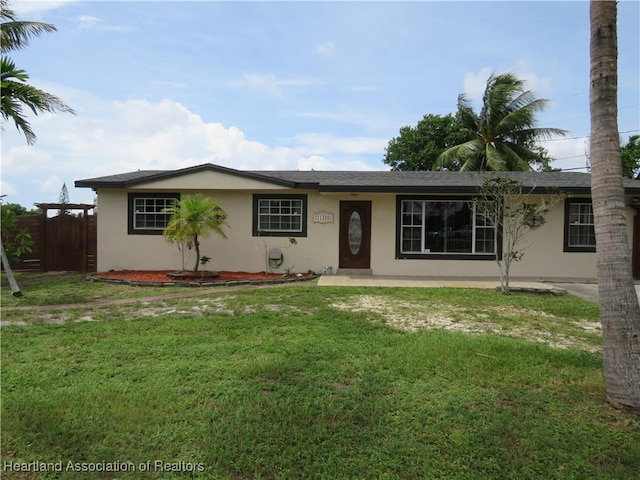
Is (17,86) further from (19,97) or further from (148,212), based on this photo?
(148,212)

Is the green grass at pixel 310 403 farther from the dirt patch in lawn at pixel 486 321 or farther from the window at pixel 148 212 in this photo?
the window at pixel 148 212

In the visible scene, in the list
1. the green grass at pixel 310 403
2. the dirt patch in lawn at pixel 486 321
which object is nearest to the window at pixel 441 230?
the dirt patch in lawn at pixel 486 321

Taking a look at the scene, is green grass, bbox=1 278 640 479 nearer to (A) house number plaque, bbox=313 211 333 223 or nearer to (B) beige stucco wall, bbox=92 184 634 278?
(B) beige stucco wall, bbox=92 184 634 278

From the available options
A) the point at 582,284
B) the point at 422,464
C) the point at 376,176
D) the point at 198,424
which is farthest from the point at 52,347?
the point at 582,284

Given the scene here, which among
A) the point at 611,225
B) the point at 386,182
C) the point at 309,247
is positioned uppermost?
the point at 386,182

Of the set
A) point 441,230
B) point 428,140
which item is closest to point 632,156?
point 428,140

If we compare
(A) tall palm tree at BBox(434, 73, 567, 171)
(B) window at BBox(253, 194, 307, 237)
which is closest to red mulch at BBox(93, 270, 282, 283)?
(B) window at BBox(253, 194, 307, 237)

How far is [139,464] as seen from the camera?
110 inches

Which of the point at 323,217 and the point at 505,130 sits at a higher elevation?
the point at 505,130

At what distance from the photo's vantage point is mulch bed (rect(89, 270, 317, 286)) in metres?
10.9

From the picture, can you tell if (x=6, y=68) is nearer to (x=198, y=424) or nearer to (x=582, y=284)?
(x=198, y=424)

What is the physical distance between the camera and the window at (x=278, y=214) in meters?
12.9

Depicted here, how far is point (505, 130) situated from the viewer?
23.8 m

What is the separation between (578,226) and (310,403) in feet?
39.0
